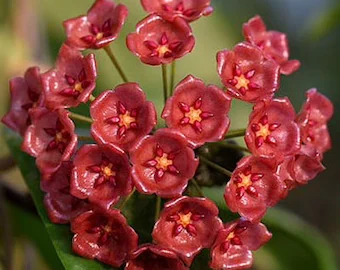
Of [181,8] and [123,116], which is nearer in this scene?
[123,116]

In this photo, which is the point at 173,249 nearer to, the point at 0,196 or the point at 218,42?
the point at 0,196

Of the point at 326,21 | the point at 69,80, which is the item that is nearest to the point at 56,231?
the point at 69,80

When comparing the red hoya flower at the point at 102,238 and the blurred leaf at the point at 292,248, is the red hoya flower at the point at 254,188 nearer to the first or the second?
the red hoya flower at the point at 102,238

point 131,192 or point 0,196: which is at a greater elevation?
point 131,192

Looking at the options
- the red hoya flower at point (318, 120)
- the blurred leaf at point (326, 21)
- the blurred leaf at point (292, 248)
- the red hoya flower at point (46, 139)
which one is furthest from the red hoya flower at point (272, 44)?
the blurred leaf at point (326, 21)

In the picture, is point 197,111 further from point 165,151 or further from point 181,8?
point 181,8

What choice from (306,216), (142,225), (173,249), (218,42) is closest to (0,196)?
(142,225)
